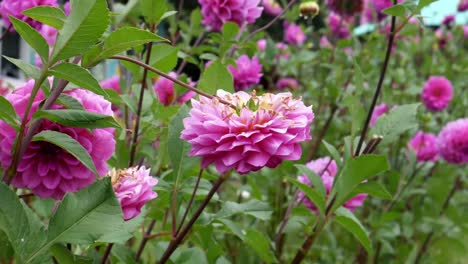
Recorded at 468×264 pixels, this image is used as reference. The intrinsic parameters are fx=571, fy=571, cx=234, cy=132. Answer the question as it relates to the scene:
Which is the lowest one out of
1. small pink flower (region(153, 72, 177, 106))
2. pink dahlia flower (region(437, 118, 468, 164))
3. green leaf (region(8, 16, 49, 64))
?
pink dahlia flower (region(437, 118, 468, 164))

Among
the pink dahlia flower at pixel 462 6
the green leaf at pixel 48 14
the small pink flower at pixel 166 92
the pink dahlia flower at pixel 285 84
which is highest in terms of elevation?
the green leaf at pixel 48 14

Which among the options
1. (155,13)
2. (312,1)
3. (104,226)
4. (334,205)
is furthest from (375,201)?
(104,226)

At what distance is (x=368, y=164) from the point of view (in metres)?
0.73

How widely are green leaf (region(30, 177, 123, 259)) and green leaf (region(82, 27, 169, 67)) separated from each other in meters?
0.12

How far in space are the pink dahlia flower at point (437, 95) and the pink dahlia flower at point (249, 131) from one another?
1.58m

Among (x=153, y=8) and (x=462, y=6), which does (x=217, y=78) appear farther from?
(x=462, y=6)

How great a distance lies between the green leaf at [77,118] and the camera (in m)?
0.49

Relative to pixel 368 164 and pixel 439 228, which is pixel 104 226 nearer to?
Answer: pixel 368 164

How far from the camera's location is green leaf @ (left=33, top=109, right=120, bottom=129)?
0.49m

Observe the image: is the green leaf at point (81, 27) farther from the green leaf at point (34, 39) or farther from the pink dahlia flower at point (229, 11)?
the pink dahlia flower at point (229, 11)

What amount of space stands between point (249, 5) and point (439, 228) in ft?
3.50

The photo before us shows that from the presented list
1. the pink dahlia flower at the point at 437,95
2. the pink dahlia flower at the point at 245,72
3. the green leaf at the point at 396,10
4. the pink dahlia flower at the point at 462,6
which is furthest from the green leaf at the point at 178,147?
the pink dahlia flower at the point at 462,6

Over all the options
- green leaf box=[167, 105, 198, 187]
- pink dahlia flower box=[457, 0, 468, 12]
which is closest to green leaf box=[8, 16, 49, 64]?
green leaf box=[167, 105, 198, 187]

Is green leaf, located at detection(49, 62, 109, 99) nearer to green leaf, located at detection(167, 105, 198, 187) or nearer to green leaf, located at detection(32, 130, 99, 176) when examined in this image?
green leaf, located at detection(32, 130, 99, 176)
